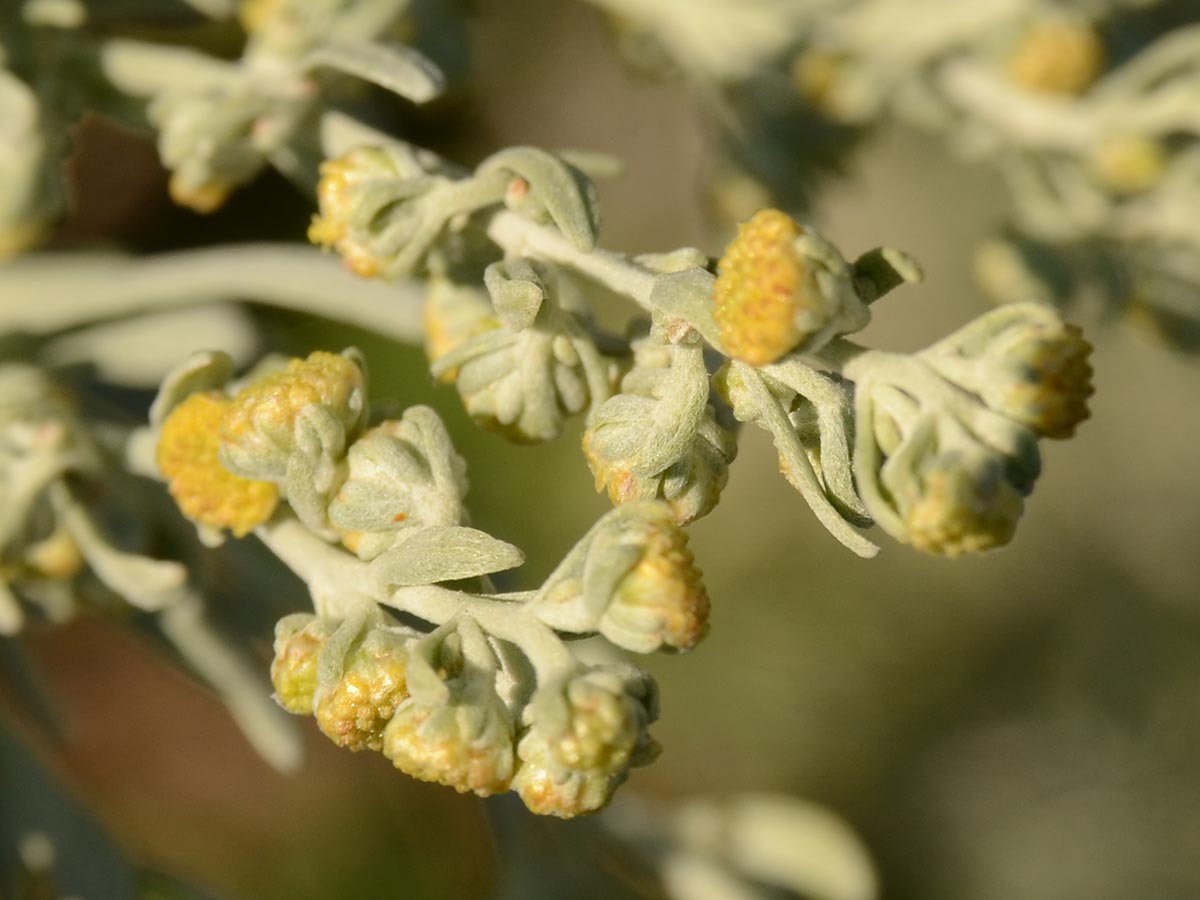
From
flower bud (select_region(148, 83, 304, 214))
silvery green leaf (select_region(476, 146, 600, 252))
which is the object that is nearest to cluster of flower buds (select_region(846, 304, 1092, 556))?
silvery green leaf (select_region(476, 146, 600, 252))

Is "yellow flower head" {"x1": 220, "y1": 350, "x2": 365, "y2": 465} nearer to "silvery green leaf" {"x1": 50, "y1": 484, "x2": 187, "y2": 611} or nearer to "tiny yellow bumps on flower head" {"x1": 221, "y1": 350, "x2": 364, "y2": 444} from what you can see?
"tiny yellow bumps on flower head" {"x1": 221, "y1": 350, "x2": 364, "y2": 444}

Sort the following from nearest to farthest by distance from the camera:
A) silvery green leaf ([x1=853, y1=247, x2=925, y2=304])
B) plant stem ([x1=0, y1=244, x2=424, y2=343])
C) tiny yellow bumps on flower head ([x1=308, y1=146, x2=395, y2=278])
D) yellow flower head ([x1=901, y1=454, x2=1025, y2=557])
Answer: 1. yellow flower head ([x1=901, y1=454, x2=1025, y2=557])
2. silvery green leaf ([x1=853, y1=247, x2=925, y2=304])
3. tiny yellow bumps on flower head ([x1=308, y1=146, x2=395, y2=278])
4. plant stem ([x1=0, y1=244, x2=424, y2=343])

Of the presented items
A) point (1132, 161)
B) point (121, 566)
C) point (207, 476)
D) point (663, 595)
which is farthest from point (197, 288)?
point (1132, 161)

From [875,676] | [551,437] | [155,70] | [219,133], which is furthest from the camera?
[875,676]

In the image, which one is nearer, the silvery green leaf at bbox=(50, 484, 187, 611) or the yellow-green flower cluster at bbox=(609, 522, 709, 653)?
the yellow-green flower cluster at bbox=(609, 522, 709, 653)

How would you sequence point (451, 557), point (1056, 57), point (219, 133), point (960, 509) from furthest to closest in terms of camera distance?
point (1056, 57), point (219, 133), point (451, 557), point (960, 509)

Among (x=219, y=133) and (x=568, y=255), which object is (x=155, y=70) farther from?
(x=568, y=255)

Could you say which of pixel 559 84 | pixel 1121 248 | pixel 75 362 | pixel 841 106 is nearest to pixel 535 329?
pixel 75 362

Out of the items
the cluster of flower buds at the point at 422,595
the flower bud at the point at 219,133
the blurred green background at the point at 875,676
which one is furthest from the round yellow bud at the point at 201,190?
the blurred green background at the point at 875,676
